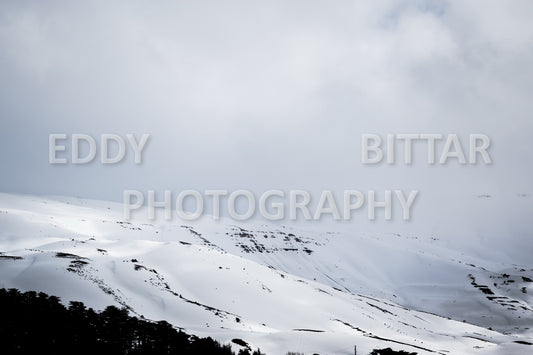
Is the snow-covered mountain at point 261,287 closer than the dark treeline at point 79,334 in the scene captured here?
No

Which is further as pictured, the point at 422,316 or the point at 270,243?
the point at 270,243

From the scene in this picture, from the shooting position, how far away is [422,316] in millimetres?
90125

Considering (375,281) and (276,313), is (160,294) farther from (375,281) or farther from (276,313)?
(375,281)

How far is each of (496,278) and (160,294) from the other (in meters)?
144

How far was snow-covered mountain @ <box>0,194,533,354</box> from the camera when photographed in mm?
43281

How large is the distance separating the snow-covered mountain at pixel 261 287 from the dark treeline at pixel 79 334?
4.98 m

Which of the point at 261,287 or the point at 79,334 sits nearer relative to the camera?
the point at 79,334

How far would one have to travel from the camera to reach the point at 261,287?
217ft

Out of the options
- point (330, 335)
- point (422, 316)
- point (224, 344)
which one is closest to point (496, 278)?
point (422, 316)

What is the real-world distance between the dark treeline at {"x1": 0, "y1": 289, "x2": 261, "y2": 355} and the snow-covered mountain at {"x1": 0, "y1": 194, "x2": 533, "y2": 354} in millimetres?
4975

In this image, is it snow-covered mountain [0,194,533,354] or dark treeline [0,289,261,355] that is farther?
snow-covered mountain [0,194,533,354]

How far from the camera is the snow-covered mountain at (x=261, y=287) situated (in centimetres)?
4328

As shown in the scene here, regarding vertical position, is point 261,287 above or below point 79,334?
below

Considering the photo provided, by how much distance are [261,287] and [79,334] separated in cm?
3920
